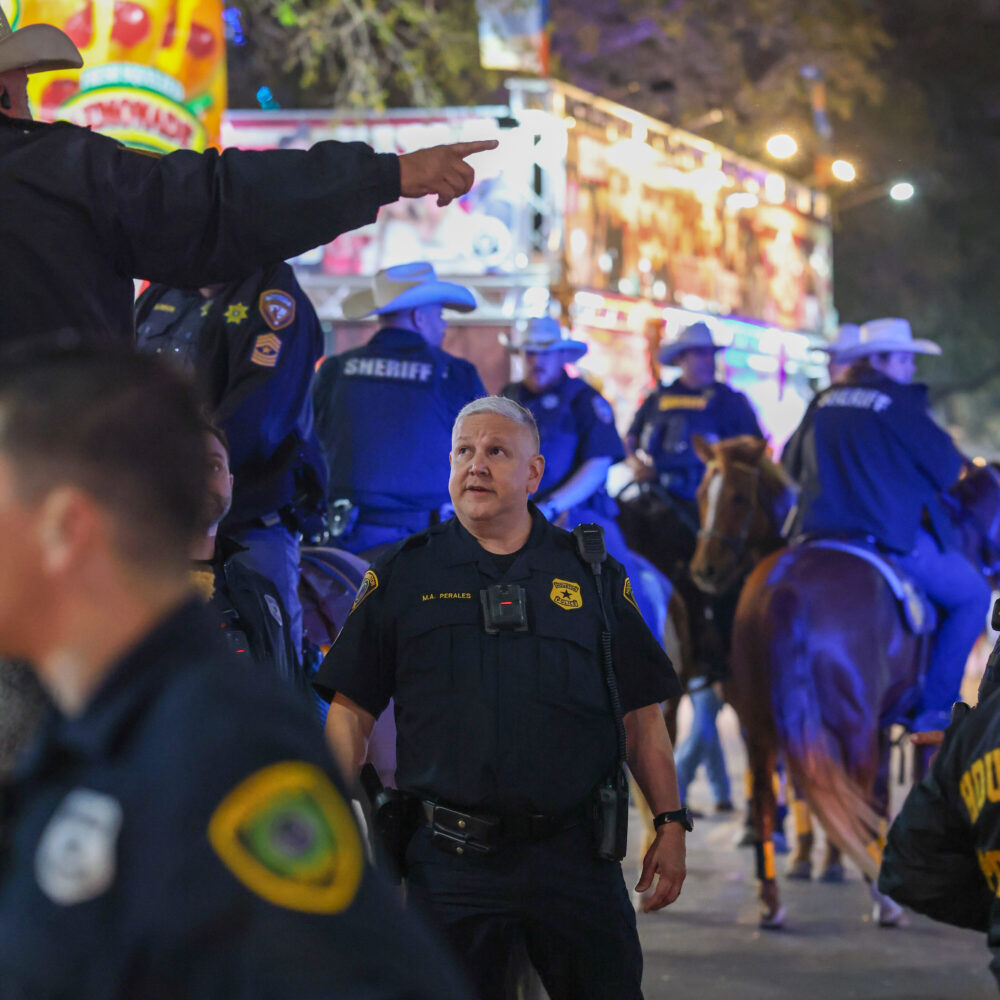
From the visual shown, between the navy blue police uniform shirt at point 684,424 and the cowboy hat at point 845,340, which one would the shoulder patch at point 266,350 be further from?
the navy blue police uniform shirt at point 684,424

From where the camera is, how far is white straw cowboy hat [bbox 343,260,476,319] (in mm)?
6836

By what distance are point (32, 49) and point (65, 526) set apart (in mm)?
1961

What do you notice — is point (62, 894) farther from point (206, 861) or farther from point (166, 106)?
point (166, 106)

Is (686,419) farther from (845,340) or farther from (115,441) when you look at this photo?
(115,441)

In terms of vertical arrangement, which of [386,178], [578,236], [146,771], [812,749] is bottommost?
[812,749]

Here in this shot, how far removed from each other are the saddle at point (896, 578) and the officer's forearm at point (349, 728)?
4216 millimetres

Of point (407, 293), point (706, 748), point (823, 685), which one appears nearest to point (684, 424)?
point (706, 748)

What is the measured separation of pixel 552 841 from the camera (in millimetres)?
3568

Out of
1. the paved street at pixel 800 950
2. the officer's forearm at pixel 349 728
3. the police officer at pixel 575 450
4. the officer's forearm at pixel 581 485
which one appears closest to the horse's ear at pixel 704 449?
the police officer at pixel 575 450

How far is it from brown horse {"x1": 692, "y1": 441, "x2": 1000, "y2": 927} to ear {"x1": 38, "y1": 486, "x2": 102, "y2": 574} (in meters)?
6.29

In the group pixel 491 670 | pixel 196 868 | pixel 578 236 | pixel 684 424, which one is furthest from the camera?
pixel 578 236

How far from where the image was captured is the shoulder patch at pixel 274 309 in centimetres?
479

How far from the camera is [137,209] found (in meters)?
2.77

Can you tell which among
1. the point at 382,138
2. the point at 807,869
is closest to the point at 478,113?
the point at 382,138
